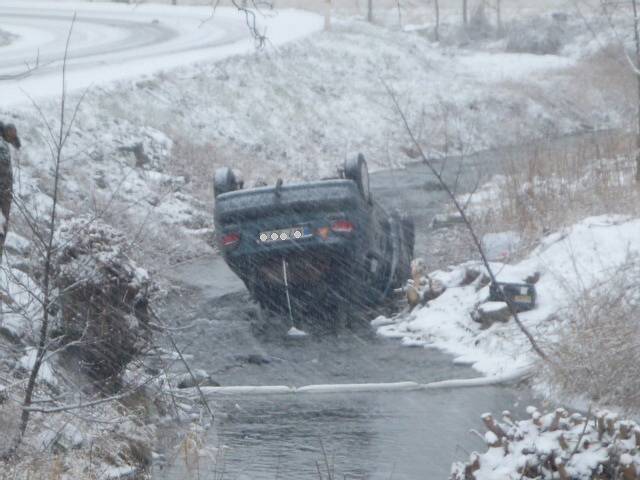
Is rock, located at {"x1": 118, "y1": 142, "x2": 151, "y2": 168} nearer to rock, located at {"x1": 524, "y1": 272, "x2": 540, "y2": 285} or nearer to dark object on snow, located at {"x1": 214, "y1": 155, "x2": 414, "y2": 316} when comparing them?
dark object on snow, located at {"x1": 214, "y1": 155, "x2": 414, "y2": 316}

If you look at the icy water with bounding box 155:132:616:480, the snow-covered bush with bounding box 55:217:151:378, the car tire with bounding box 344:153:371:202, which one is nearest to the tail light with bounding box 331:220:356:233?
the car tire with bounding box 344:153:371:202

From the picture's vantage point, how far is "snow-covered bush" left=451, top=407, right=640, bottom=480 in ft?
15.1

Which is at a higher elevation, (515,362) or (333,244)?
(333,244)

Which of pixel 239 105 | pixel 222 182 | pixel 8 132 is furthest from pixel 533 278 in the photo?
pixel 239 105

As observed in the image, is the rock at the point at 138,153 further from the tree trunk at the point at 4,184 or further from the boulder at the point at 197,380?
the tree trunk at the point at 4,184

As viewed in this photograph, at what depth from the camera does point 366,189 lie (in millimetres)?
10836

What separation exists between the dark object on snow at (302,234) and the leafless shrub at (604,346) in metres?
2.24

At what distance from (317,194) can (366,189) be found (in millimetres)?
922

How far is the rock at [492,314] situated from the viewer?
10156mm

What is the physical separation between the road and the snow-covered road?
292 inches

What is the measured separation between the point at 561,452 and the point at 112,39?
26393 mm

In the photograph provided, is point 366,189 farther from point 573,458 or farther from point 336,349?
point 573,458

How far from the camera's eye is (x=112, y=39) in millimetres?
29438

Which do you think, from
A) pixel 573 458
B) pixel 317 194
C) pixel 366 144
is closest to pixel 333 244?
pixel 317 194
